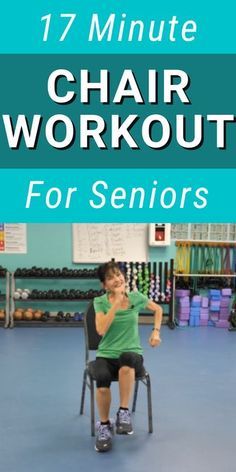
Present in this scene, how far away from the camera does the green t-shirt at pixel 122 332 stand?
317 cm

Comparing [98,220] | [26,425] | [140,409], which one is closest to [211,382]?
[140,409]

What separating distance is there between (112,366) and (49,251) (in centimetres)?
316

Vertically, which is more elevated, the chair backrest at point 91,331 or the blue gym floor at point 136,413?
the chair backrest at point 91,331

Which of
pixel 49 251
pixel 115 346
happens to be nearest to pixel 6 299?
pixel 49 251

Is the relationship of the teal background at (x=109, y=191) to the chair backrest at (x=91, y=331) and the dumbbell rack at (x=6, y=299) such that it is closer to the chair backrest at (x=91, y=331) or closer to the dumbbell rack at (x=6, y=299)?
the chair backrest at (x=91, y=331)

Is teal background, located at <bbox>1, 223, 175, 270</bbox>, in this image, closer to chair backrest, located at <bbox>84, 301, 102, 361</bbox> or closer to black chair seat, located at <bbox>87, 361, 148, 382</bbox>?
chair backrest, located at <bbox>84, 301, 102, 361</bbox>

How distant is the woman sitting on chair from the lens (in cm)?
307

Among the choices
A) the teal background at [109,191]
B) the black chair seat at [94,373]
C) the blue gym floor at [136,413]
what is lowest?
the blue gym floor at [136,413]

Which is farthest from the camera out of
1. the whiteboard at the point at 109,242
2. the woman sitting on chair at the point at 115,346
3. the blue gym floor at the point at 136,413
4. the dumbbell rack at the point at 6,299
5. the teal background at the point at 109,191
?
the whiteboard at the point at 109,242

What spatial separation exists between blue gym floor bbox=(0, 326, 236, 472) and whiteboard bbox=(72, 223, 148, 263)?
1.16m

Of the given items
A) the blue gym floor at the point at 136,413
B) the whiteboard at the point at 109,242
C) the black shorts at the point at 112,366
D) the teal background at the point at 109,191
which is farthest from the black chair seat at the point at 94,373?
the whiteboard at the point at 109,242

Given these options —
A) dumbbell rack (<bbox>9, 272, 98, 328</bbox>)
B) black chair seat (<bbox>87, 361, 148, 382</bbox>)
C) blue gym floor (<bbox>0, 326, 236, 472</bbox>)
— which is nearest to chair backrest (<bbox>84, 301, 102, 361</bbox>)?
black chair seat (<bbox>87, 361, 148, 382</bbox>)

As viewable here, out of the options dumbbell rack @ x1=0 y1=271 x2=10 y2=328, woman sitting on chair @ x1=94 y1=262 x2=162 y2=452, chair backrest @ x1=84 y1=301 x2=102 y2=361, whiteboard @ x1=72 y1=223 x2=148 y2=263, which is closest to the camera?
woman sitting on chair @ x1=94 y1=262 x2=162 y2=452

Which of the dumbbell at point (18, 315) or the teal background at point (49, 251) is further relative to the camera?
the teal background at point (49, 251)
